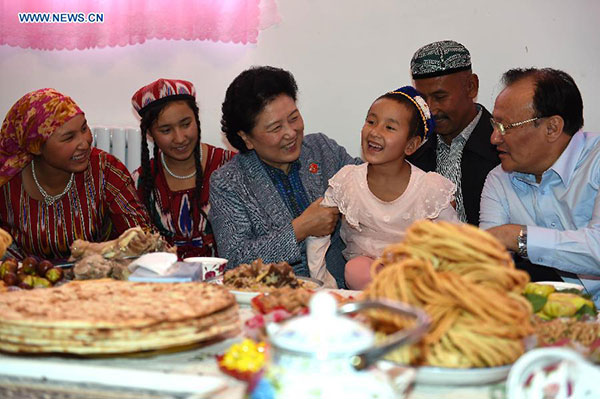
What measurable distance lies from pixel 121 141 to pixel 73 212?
5.43 ft

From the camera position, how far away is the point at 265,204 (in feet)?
10.4

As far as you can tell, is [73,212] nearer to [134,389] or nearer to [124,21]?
[124,21]

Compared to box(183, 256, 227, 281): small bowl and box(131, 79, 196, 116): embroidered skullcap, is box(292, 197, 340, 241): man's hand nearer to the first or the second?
box(183, 256, 227, 281): small bowl

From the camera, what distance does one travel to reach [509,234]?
250cm

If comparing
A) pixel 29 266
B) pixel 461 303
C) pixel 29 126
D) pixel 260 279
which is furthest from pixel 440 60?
pixel 461 303

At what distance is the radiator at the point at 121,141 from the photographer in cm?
490

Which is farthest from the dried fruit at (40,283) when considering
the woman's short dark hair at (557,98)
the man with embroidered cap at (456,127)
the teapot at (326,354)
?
the man with embroidered cap at (456,127)

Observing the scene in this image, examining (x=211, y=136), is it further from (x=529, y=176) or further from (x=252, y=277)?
(x=252, y=277)

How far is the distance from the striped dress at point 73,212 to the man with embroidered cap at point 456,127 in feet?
5.10

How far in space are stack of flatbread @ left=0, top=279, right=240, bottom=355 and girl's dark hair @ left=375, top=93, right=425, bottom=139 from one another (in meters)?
1.81

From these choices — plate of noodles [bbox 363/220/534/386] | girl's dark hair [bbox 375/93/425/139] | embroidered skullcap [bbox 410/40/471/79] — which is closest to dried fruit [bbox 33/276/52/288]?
plate of noodles [bbox 363/220/534/386]

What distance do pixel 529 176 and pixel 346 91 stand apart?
195 centimetres

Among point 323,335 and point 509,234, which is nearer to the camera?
point 323,335

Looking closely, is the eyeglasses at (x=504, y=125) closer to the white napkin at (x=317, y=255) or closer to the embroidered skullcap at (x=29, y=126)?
the white napkin at (x=317, y=255)
